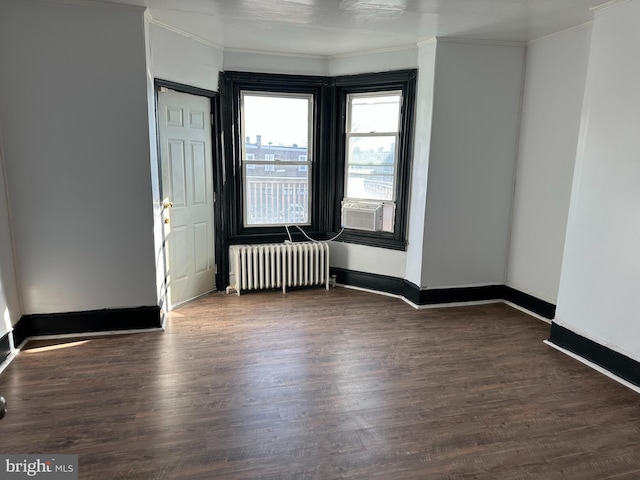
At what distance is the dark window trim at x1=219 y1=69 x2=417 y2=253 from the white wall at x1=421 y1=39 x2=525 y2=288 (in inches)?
16.0

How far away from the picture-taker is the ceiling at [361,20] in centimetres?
329

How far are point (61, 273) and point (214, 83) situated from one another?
8.08 ft

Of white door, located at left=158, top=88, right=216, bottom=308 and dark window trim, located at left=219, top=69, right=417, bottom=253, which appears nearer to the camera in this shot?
white door, located at left=158, top=88, right=216, bottom=308

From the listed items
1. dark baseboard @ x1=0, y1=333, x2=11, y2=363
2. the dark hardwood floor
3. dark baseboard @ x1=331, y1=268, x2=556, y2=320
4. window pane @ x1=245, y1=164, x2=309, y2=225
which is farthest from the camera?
window pane @ x1=245, y1=164, x2=309, y2=225

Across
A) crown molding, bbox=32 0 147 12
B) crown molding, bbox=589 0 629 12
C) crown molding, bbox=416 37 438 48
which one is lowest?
crown molding, bbox=32 0 147 12

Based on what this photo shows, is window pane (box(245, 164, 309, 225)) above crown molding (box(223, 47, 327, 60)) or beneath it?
beneath

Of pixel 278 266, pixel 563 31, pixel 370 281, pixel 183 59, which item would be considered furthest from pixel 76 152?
pixel 563 31

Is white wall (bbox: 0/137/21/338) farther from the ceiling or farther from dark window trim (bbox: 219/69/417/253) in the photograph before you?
dark window trim (bbox: 219/69/417/253)

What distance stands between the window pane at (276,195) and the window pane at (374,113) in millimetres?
843

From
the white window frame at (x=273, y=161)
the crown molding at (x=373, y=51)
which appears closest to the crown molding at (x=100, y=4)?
the white window frame at (x=273, y=161)

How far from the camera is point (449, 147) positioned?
4.40 meters

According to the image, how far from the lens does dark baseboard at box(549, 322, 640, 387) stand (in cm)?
304

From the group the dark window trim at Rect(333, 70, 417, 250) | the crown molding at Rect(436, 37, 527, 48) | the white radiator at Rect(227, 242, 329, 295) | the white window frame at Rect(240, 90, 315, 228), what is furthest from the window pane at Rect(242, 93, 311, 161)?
the crown molding at Rect(436, 37, 527, 48)

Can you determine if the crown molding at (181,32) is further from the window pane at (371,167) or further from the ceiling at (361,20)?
the window pane at (371,167)
